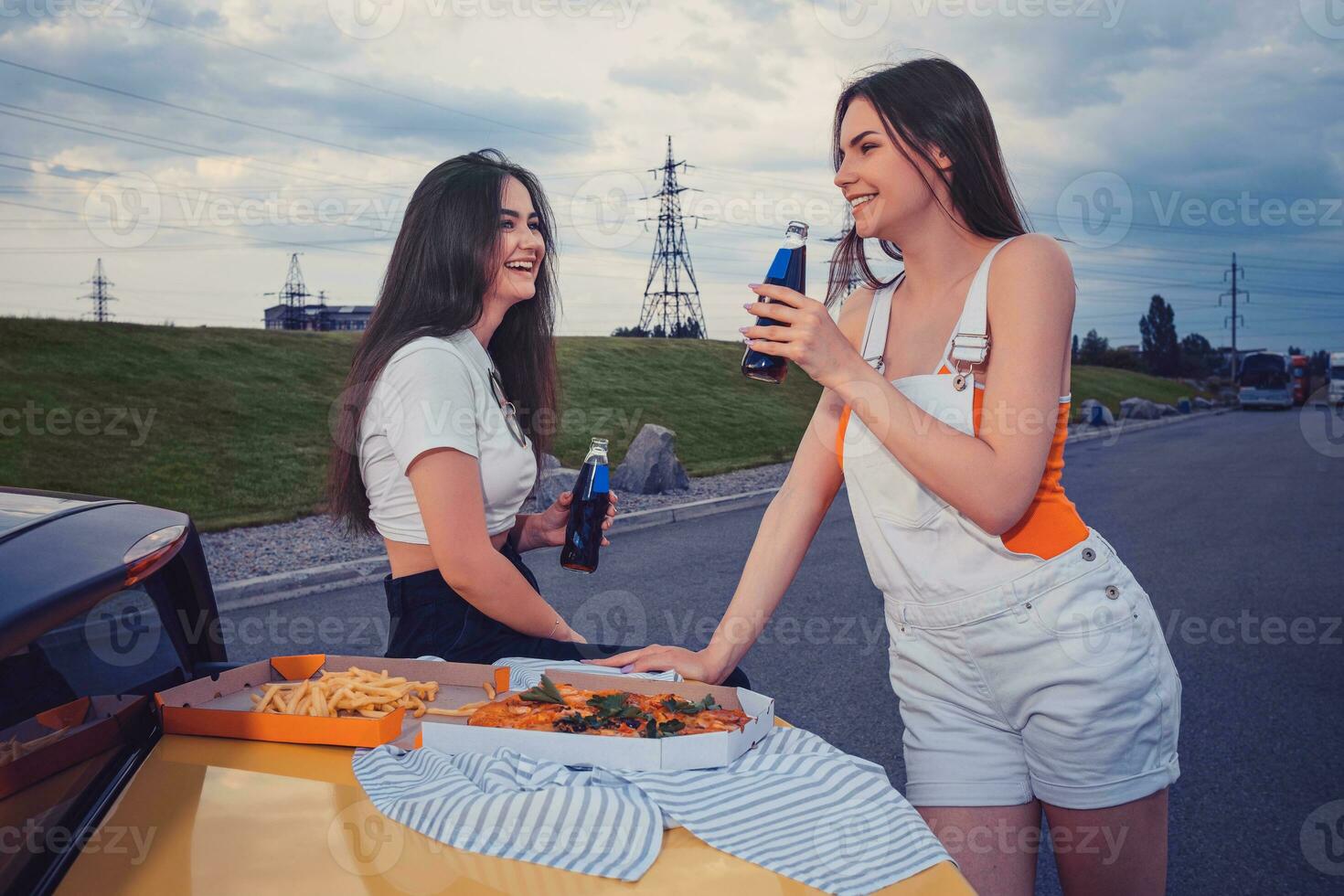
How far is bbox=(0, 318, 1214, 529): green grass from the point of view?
13.7m

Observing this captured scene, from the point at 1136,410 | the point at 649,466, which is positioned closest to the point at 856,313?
the point at 649,466

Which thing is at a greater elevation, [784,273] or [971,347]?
[784,273]

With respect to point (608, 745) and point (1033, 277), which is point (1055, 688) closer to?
point (1033, 277)

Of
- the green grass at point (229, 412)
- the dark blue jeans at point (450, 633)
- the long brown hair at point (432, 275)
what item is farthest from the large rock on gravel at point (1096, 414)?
the dark blue jeans at point (450, 633)

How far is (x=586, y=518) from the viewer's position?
3320 millimetres

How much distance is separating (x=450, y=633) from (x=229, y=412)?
16.6 m

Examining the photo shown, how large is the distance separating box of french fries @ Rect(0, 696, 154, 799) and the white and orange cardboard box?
109 mm

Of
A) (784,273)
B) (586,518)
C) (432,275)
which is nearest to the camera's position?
(784,273)

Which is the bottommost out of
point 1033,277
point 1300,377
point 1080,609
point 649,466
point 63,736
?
point 649,466

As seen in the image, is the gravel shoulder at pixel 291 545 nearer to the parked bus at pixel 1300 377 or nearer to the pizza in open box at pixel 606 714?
the pizza in open box at pixel 606 714

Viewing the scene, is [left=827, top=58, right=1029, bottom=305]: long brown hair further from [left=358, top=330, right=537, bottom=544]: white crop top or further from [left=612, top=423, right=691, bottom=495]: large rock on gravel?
[left=612, top=423, right=691, bottom=495]: large rock on gravel

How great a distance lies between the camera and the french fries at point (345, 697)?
190 centimetres

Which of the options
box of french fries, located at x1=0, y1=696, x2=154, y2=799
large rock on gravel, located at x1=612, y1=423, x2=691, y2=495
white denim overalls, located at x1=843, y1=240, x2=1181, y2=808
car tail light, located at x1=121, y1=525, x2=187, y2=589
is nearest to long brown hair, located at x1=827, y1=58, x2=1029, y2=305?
white denim overalls, located at x1=843, y1=240, x2=1181, y2=808

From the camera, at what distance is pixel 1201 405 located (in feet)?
187
